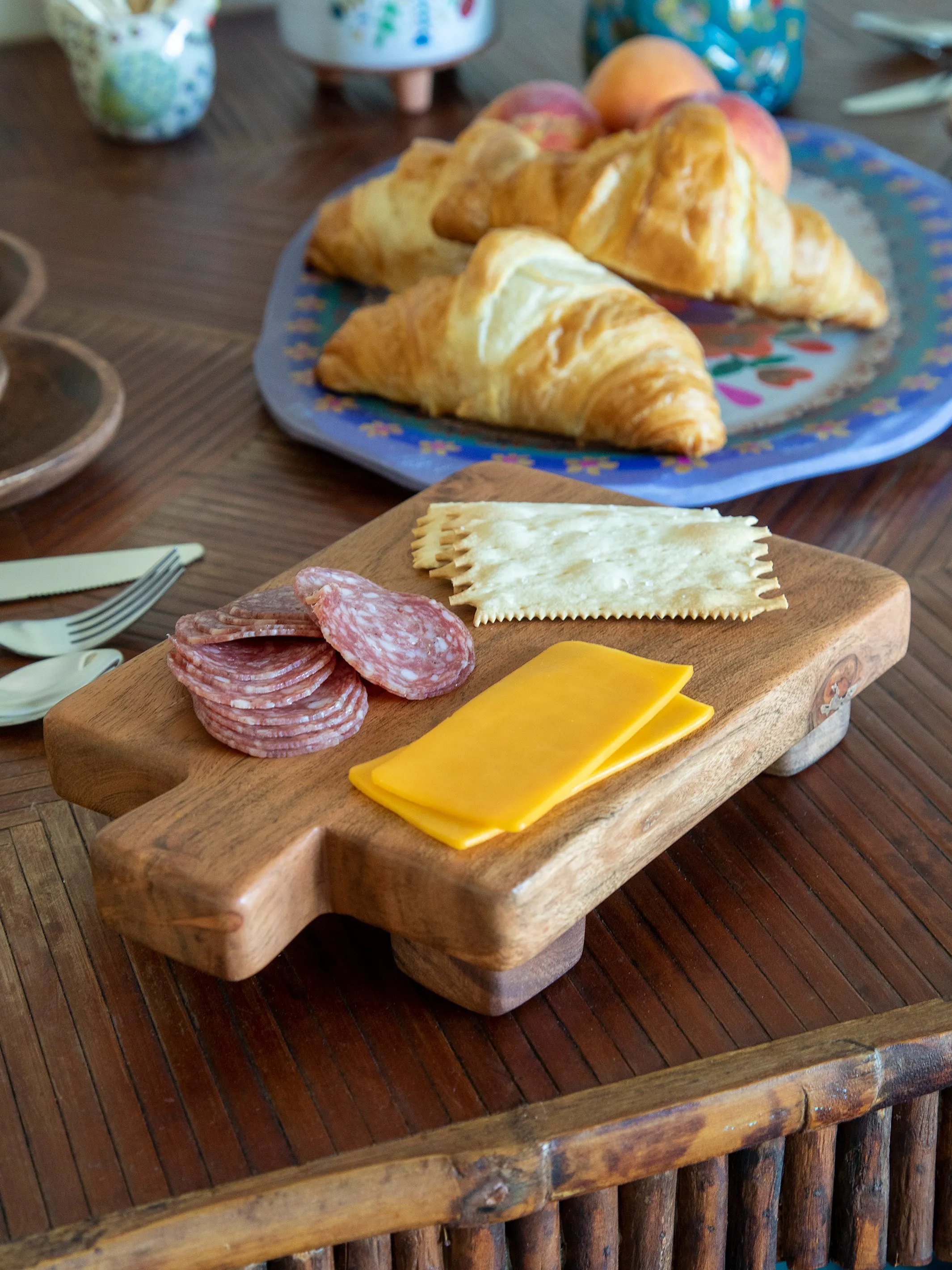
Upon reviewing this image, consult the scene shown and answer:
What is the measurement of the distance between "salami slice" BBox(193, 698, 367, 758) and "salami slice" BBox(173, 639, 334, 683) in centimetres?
2

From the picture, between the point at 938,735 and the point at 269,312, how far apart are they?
30.3 inches

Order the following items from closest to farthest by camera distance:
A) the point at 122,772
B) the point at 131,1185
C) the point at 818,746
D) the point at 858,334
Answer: the point at 131,1185 → the point at 122,772 → the point at 818,746 → the point at 858,334

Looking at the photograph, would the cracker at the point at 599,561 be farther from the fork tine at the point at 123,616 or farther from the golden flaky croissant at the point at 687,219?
the golden flaky croissant at the point at 687,219

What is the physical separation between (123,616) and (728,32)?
46.6 inches

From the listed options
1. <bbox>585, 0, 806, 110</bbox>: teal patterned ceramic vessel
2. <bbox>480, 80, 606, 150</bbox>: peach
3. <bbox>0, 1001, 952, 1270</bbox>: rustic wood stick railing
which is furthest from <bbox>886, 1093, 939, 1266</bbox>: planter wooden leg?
<bbox>585, 0, 806, 110</bbox>: teal patterned ceramic vessel

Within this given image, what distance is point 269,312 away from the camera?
1289mm

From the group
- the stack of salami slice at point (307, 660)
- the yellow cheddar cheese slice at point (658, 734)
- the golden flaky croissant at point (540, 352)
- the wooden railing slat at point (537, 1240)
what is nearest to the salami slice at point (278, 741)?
the stack of salami slice at point (307, 660)

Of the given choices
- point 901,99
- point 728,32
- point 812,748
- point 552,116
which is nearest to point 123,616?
point 812,748

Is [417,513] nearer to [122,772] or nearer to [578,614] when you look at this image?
[578,614]

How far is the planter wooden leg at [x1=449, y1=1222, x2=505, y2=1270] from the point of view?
59 cm

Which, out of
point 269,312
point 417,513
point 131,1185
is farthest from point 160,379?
point 131,1185

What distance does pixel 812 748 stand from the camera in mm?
772

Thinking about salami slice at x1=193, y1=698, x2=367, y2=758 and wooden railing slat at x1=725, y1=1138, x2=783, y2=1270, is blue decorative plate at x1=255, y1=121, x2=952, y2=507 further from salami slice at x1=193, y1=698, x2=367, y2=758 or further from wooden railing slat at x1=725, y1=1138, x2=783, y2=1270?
wooden railing slat at x1=725, y1=1138, x2=783, y2=1270

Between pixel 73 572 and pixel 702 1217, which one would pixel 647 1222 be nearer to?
pixel 702 1217
